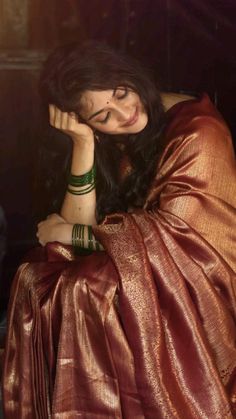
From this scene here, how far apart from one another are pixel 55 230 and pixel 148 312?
0.44 meters

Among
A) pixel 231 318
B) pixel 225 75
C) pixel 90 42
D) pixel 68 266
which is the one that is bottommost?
pixel 231 318

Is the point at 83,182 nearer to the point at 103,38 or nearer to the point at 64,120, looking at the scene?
the point at 64,120

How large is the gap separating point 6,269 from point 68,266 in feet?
2.75

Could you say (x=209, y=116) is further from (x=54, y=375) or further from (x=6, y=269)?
(x=6, y=269)

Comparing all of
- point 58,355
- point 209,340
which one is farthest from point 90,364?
point 209,340

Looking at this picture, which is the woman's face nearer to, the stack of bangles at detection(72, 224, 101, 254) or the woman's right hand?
the woman's right hand

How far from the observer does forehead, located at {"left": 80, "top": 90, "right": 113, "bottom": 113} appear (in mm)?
1748

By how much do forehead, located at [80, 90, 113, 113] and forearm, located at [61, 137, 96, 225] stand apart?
0.16 m

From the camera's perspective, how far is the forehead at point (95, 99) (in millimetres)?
1748

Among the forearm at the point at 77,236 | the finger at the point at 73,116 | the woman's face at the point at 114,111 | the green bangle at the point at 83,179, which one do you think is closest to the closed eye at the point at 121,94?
the woman's face at the point at 114,111

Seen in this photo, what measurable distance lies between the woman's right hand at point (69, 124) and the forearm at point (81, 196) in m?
0.03

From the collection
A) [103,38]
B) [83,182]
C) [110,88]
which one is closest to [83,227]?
[83,182]

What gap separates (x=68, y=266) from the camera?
174 cm

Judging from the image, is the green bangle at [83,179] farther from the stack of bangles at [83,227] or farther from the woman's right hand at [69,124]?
the woman's right hand at [69,124]
